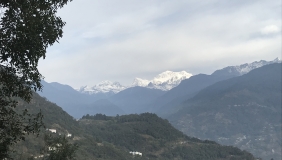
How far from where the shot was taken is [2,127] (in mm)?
14500

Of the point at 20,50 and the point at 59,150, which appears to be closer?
the point at 20,50

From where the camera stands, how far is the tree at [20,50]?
13.8 meters

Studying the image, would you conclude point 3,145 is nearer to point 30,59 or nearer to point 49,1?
point 30,59

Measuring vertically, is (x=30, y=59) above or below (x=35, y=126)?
above

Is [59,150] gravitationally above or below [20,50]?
below

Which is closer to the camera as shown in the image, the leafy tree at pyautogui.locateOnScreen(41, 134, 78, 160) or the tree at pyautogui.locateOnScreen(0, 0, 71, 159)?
the tree at pyautogui.locateOnScreen(0, 0, 71, 159)

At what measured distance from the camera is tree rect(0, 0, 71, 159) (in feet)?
45.3

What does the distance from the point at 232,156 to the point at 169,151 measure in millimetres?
37979

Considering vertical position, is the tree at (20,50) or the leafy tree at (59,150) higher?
the tree at (20,50)

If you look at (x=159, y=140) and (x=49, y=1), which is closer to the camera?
(x=49, y=1)

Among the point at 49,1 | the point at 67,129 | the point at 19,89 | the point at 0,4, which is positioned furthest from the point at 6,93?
the point at 67,129

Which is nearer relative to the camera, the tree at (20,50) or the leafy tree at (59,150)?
the tree at (20,50)

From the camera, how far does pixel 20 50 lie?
14000 mm

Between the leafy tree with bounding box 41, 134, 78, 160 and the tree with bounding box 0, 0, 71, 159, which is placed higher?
the tree with bounding box 0, 0, 71, 159
